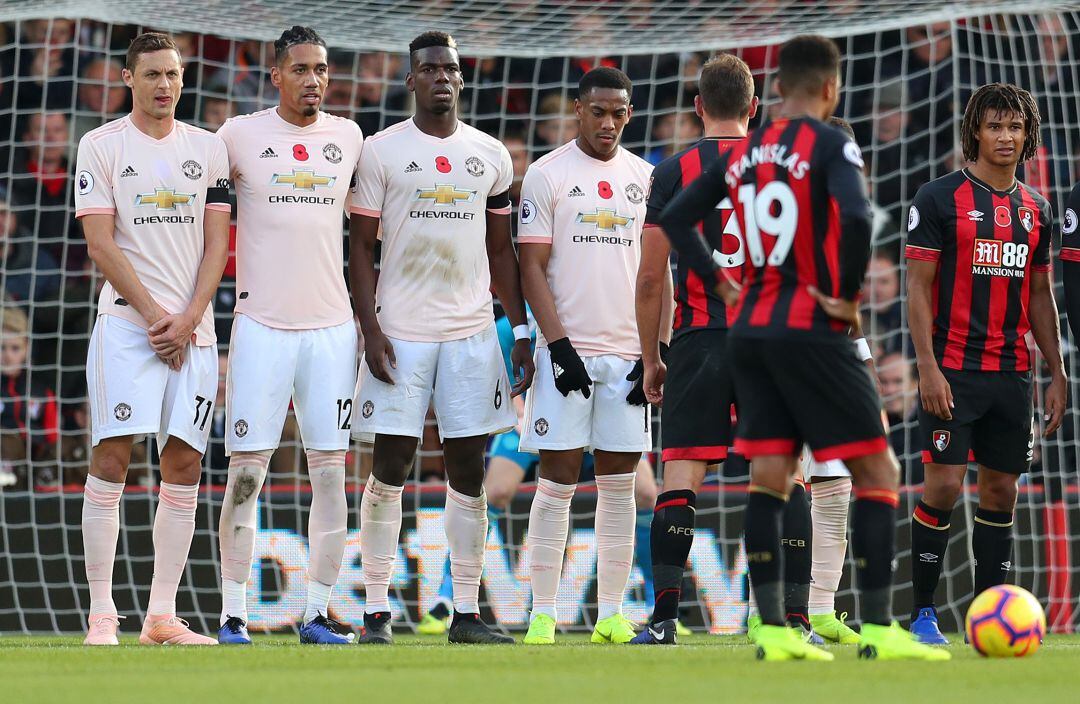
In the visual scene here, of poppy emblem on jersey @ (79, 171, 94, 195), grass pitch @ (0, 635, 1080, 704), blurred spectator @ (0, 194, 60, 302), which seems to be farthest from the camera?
blurred spectator @ (0, 194, 60, 302)

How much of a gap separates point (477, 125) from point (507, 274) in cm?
513

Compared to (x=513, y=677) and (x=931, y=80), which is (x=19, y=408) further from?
(x=513, y=677)

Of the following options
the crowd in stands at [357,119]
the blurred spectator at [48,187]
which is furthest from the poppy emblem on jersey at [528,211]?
the blurred spectator at [48,187]

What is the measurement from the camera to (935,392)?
5988 millimetres

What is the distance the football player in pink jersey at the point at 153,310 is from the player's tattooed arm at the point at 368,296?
1.67 ft

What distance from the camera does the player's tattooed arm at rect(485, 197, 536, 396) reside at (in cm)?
645

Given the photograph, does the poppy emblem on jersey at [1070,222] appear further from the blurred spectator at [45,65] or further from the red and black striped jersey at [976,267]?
the blurred spectator at [45,65]

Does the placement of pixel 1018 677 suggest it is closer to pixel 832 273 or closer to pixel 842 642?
pixel 832 273

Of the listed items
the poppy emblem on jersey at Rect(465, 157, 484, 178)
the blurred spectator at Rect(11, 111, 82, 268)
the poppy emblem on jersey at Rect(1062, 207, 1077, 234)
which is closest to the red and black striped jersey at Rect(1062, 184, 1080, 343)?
the poppy emblem on jersey at Rect(1062, 207, 1077, 234)

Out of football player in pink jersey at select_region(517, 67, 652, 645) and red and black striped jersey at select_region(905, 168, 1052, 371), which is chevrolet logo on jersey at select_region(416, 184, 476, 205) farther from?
red and black striped jersey at select_region(905, 168, 1052, 371)

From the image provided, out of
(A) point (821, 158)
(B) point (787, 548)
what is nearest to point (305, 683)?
(A) point (821, 158)

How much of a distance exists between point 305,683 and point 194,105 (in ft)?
25.8

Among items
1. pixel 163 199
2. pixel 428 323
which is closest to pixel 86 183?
pixel 163 199

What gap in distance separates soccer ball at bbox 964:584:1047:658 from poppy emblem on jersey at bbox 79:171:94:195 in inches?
140
